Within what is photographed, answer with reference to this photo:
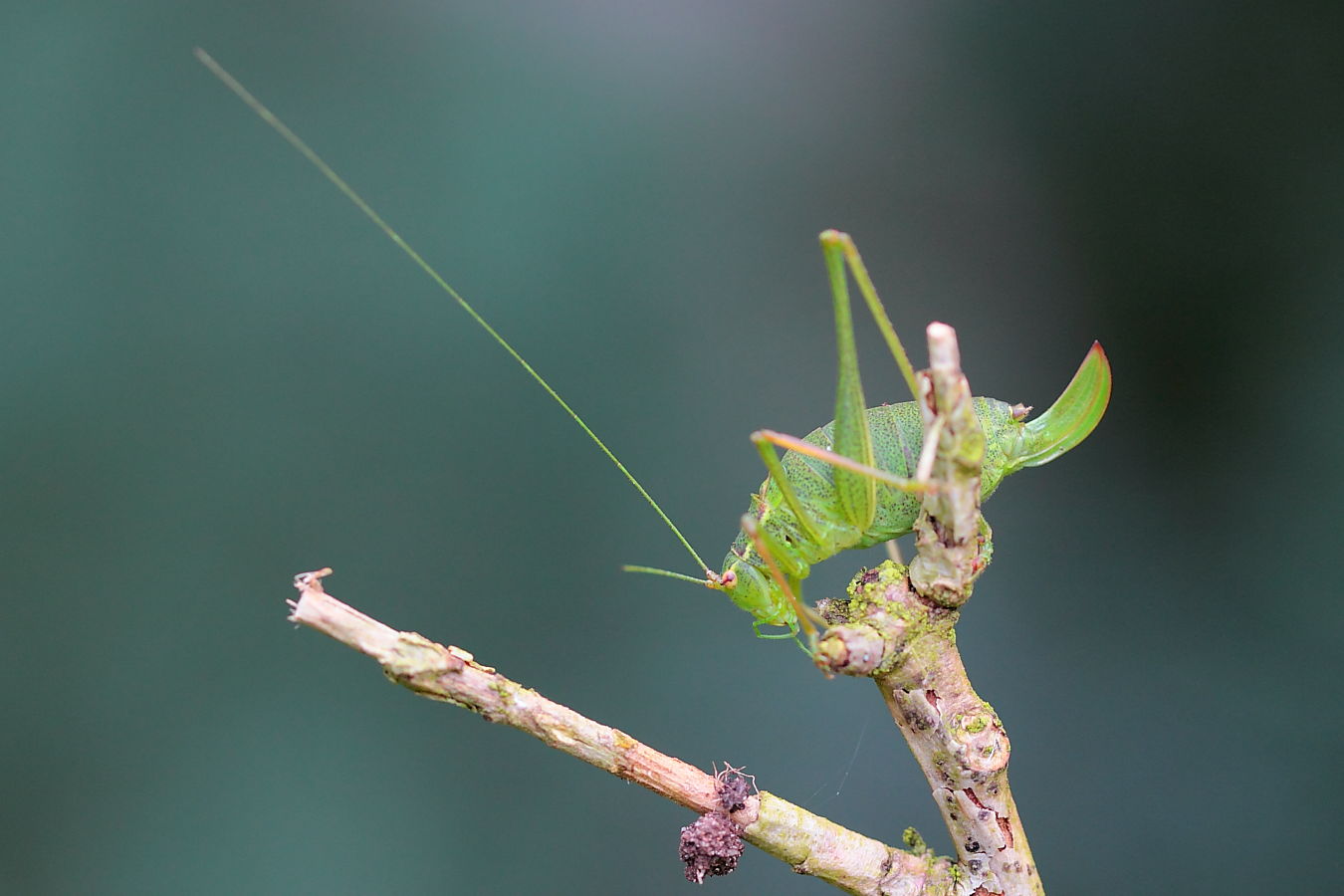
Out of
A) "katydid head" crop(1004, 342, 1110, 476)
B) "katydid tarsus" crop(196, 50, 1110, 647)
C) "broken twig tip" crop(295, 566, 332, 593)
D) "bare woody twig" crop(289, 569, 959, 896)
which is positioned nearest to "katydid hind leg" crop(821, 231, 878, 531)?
"katydid tarsus" crop(196, 50, 1110, 647)

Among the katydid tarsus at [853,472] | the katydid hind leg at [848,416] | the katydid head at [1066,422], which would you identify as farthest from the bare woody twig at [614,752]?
the katydid head at [1066,422]

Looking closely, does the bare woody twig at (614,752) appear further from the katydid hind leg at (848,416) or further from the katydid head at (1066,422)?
the katydid head at (1066,422)

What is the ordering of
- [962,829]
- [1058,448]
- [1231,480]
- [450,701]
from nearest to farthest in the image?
1. [450,701]
2. [962,829]
3. [1058,448]
4. [1231,480]

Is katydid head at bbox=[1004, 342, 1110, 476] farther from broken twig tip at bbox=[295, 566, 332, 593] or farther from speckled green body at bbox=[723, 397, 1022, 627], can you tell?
broken twig tip at bbox=[295, 566, 332, 593]

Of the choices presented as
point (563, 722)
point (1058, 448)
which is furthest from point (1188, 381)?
point (563, 722)

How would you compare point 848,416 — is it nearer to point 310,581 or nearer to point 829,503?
point 829,503

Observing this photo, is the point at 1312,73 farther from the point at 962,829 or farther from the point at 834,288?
the point at 962,829

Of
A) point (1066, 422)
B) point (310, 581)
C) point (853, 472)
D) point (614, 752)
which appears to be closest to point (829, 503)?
point (853, 472)
